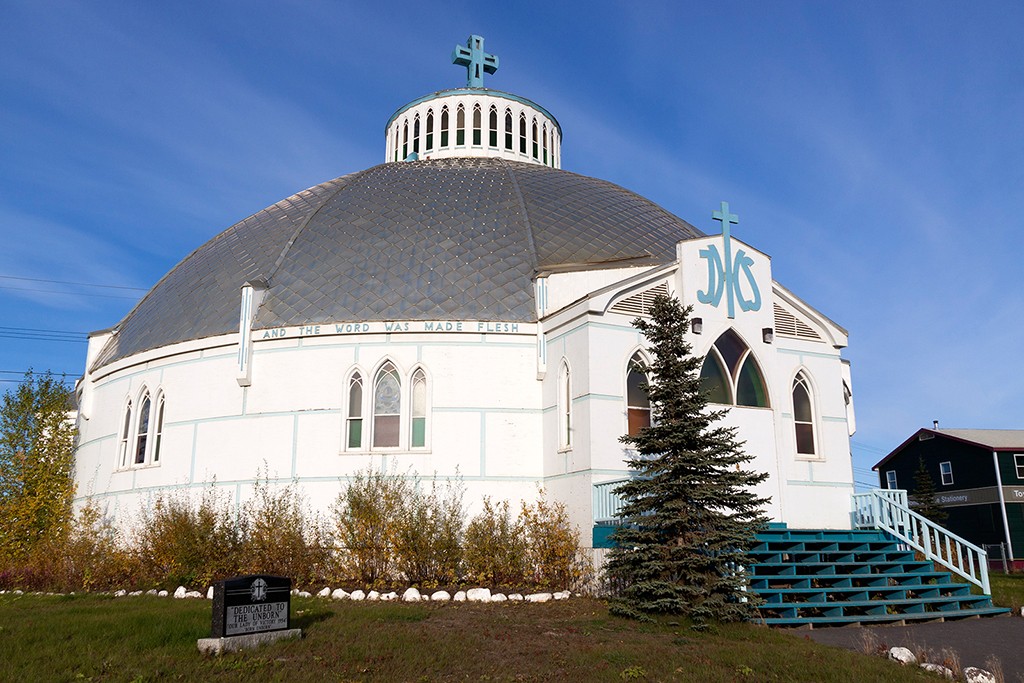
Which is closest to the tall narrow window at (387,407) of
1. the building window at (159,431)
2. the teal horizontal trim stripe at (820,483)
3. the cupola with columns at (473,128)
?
the building window at (159,431)

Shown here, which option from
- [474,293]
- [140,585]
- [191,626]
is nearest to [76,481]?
[140,585]

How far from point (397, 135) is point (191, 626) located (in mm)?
23491

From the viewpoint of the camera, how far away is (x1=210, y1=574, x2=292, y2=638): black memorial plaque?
10508 millimetres

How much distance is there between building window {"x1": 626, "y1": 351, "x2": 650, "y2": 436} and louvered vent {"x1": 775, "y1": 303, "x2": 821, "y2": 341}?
161 inches

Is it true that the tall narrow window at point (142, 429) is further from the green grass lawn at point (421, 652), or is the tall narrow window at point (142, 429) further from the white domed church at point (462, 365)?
the green grass lawn at point (421, 652)

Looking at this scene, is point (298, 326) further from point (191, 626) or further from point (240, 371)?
point (191, 626)

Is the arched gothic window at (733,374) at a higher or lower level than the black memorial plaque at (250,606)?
higher

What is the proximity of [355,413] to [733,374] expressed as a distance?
891 centimetres

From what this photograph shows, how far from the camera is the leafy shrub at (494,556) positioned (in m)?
16.8

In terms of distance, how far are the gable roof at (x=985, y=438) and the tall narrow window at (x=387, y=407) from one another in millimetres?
34029

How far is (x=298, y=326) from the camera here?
66.9ft

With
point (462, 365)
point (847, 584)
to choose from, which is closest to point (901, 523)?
point (847, 584)

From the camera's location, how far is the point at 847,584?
15.1m

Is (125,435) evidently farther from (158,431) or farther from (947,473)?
(947,473)
